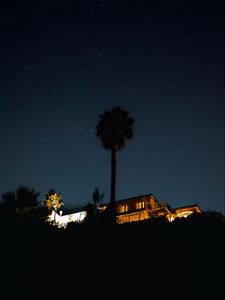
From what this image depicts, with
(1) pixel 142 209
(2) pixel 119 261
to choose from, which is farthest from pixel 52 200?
(2) pixel 119 261

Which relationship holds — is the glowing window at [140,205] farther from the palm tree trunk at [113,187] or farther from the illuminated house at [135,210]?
the palm tree trunk at [113,187]

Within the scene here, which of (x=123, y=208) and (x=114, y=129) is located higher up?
(x=114, y=129)

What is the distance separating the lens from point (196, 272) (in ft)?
82.4

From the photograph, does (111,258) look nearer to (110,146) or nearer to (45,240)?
(45,240)

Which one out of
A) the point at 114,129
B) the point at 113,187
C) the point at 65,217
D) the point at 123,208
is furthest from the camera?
the point at 123,208

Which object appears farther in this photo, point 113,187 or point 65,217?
point 65,217

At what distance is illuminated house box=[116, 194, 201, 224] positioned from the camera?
150 feet

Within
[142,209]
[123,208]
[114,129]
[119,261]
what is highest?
[114,129]

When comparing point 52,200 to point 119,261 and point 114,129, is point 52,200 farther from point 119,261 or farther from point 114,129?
point 119,261

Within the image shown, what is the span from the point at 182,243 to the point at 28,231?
13.1 m

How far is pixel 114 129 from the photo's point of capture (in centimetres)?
4312

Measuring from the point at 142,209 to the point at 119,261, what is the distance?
20.6 metres

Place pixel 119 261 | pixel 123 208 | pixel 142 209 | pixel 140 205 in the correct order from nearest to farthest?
pixel 119 261 < pixel 142 209 < pixel 140 205 < pixel 123 208

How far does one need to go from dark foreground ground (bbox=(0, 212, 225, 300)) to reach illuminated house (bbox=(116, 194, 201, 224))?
15641mm
